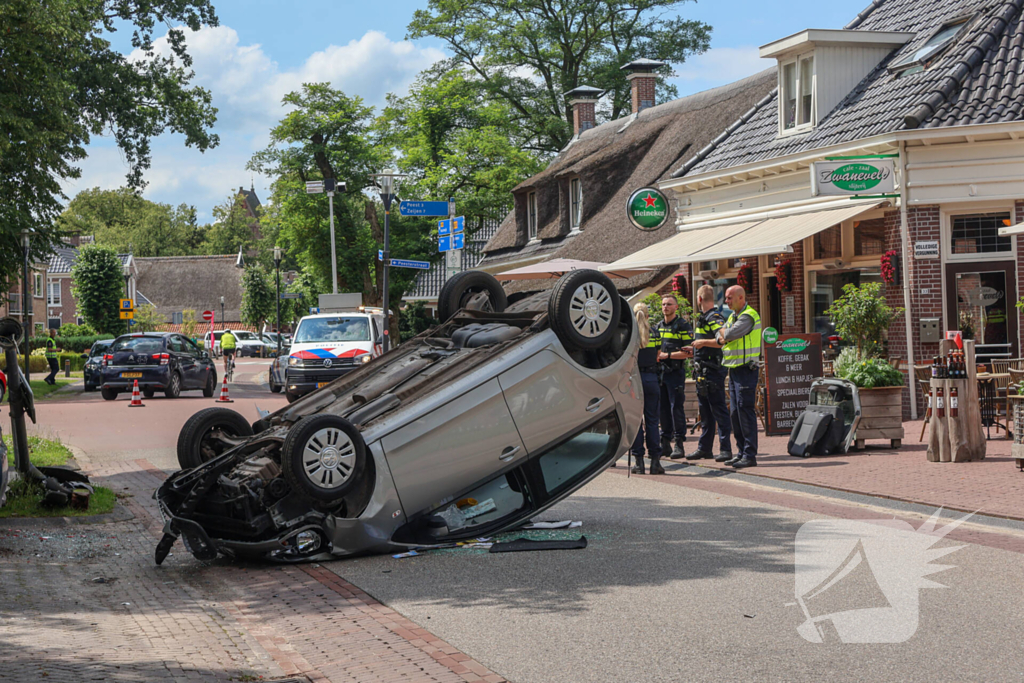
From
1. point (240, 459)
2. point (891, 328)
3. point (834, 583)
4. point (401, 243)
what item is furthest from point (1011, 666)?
point (401, 243)

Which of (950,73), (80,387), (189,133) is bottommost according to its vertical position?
(80,387)

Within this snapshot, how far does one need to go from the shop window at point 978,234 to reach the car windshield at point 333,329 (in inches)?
497

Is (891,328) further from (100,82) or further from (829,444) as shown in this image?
(100,82)

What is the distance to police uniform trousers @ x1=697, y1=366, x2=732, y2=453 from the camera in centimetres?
1240

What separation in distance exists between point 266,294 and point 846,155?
7373 centimetres

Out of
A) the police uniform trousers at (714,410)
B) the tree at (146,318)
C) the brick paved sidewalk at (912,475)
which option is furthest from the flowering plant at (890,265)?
the tree at (146,318)

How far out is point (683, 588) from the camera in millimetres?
6297

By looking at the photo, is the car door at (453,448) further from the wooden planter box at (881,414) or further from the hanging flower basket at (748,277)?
the hanging flower basket at (748,277)

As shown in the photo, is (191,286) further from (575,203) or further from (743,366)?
(743,366)

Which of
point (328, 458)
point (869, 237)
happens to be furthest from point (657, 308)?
point (328, 458)

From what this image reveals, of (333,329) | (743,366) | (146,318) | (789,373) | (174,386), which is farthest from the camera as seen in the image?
(146,318)

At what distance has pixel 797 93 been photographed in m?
20.4

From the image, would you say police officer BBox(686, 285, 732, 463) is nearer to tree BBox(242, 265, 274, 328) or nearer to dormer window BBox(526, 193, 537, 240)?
dormer window BBox(526, 193, 537, 240)

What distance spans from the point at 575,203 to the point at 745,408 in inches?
868
